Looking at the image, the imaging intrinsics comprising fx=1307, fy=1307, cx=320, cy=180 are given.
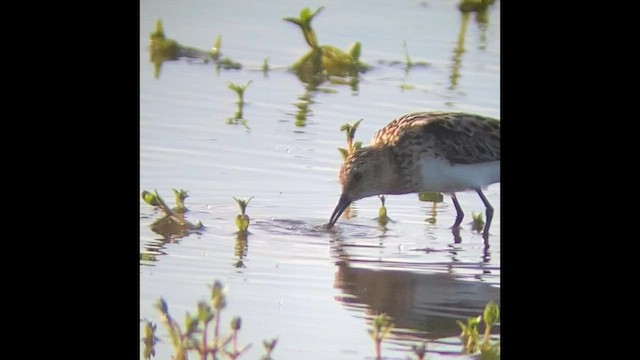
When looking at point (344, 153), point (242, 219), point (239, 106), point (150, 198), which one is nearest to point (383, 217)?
point (344, 153)

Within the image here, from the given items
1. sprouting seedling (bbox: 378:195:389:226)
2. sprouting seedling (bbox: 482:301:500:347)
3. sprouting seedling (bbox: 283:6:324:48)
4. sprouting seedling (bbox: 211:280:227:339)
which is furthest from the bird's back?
sprouting seedling (bbox: 211:280:227:339)

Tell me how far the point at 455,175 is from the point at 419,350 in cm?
86

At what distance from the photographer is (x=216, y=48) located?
4004 millimetres

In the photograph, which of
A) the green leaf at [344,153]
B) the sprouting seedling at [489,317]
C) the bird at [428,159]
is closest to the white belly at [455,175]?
the bird at [428,159]

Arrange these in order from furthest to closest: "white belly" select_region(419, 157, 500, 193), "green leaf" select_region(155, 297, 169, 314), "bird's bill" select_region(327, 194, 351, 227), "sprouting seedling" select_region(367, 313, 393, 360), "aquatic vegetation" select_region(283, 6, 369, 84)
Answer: "aquatic vegetation" select_region(283, 6, 369, 84) < "white belly" select_region(419, 157, 500, 193) < "bird's bill" select_region(327, 194, 351, 227) < "green leaf" select_region(155, 297, 169, 314) < "sprouting seedling" select_region(367, 313, 393, 360)

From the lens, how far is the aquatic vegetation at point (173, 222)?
3.60 m

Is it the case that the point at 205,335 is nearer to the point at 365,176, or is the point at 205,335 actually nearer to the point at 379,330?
the point at 379,330

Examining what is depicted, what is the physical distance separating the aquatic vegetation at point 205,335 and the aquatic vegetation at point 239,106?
81 centimetres

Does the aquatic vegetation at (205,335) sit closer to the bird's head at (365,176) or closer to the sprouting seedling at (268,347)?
the sprouting seedling at (268,347)

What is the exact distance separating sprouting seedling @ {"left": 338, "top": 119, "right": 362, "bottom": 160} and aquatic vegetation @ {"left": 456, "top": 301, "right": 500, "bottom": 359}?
0.84 m

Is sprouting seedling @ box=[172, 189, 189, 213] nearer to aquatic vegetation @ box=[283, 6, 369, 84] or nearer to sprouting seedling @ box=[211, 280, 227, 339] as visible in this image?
sprouting seedling @ box=[211, 280, 227, 339]

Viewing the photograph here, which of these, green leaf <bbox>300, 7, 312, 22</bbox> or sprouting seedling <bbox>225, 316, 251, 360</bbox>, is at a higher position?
green leaf <bbox>300, 7, 312, 22</bbox>

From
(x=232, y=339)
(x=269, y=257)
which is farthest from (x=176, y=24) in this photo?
(x=232, y=339)

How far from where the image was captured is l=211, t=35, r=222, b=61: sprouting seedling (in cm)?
396
